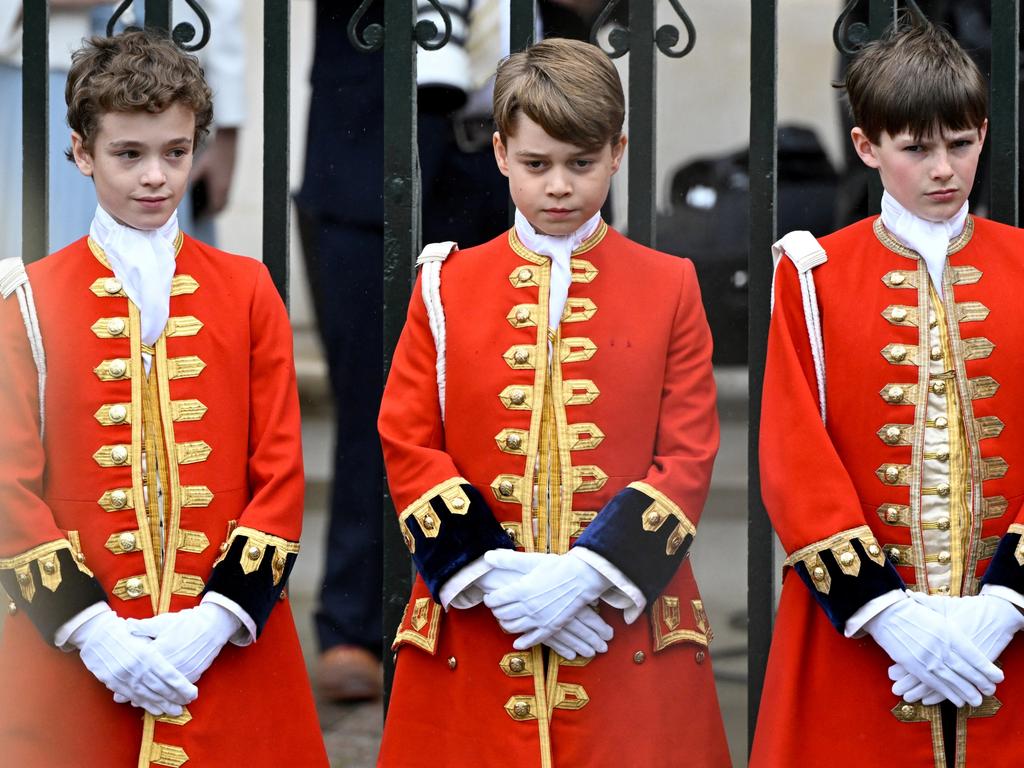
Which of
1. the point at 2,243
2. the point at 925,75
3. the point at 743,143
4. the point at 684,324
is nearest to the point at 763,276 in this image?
the point at 684,324

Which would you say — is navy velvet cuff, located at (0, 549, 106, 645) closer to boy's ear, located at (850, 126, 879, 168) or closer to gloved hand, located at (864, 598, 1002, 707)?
gloved hand, located at (864, 598, 1002, 707)

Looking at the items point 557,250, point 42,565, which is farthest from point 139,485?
point 557,250

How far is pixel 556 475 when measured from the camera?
3121mm

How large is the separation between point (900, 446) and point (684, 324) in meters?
0.43

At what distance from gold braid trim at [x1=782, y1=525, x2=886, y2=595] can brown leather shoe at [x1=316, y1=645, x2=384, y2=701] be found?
1824mm

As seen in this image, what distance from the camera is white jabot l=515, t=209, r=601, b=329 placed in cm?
317

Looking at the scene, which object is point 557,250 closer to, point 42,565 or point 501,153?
point 501,153

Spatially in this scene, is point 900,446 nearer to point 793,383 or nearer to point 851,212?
point 793,383

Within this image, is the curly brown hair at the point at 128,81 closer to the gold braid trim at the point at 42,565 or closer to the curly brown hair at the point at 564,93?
the curly brown hair at the point at 564,93

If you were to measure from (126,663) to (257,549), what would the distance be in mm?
289

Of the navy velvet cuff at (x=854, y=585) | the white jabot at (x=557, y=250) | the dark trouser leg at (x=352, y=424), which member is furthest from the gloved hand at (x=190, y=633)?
the dark trouser leg at (x=352, y=424)

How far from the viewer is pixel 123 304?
3158 mm

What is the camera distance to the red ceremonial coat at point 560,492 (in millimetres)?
3082

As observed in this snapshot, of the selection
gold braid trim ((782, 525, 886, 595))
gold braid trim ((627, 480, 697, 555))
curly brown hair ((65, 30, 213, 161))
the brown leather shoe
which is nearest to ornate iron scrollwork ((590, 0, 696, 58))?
curly brown hair ((65, 30, 213, 161))
